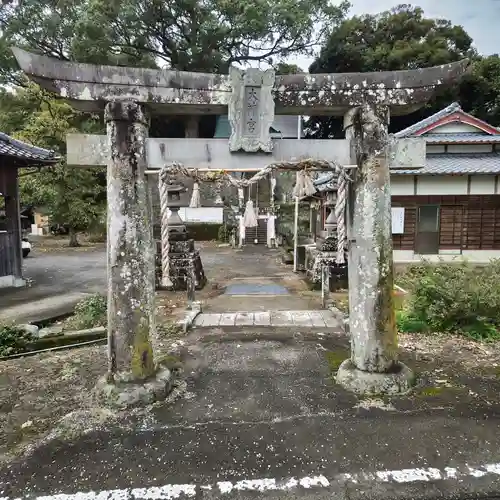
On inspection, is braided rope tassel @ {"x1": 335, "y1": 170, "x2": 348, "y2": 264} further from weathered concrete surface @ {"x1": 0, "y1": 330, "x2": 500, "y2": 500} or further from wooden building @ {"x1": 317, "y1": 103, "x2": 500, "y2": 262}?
wooden building @ {"x1": 317, "y1": 103, "x2": 500, "y2": 262}

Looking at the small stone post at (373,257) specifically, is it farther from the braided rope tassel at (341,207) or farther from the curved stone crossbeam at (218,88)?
the curved stone crossbeam at (218,88)

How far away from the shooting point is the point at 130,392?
460 centimetres

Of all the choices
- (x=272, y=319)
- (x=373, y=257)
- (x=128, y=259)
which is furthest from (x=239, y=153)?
(x=272, y=319)

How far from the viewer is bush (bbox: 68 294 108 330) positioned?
813 cm

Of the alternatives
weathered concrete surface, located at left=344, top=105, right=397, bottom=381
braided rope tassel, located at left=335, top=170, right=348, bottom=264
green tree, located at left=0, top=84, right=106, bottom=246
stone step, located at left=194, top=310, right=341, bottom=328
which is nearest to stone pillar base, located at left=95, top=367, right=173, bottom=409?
weathered concrete surface, located at left=344, top=105, right=397, bottom=381

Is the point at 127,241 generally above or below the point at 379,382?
above

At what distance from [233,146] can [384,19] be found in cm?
3236

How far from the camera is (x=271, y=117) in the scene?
471cm

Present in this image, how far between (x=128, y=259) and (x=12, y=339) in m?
4.00

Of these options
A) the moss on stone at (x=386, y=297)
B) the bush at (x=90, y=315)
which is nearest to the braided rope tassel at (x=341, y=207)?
the moss on stone at (x=386, y=297)

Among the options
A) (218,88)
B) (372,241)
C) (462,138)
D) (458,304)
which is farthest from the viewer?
(462,138)

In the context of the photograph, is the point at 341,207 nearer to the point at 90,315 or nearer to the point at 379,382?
the point at 379,382

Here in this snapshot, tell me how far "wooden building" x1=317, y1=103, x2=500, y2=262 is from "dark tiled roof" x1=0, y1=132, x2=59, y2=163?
10.0m

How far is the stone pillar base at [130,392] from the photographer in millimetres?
4559
